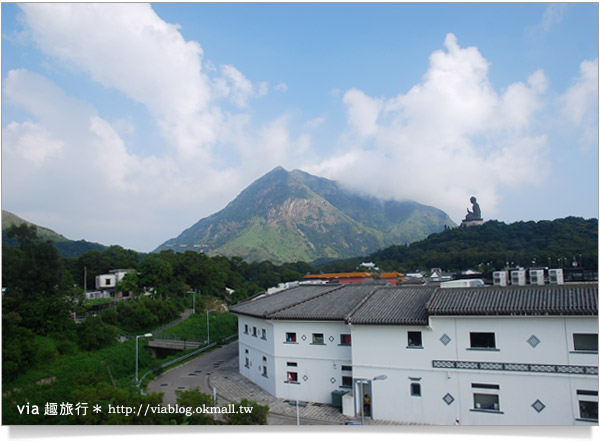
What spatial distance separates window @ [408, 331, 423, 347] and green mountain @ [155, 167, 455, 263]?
49594 mm

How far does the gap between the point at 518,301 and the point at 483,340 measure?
4.20 ft

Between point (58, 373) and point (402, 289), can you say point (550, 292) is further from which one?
point (58, 373)

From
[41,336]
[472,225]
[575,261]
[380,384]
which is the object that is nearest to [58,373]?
[41,336]

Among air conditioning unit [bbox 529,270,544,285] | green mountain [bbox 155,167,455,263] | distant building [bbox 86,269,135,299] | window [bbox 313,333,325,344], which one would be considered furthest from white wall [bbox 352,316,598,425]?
green mountain [bbox 155,167,455,263]

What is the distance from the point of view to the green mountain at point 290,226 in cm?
6419

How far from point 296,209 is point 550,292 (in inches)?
2254

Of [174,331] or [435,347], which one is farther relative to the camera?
[174,331]

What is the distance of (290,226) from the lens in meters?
68.9

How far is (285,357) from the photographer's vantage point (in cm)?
1313

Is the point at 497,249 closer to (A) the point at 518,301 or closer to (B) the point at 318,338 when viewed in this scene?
(B) the point at 318,338

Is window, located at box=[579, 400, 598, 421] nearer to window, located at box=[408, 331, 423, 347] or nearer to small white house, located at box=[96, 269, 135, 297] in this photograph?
window, located at box=[408, 331, 423, 347]

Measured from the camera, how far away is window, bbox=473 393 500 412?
31.5 feet

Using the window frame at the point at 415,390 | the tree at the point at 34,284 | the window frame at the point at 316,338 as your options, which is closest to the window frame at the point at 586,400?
the window frame at the point at 415,390

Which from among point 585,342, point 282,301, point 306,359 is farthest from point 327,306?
point 585,342
